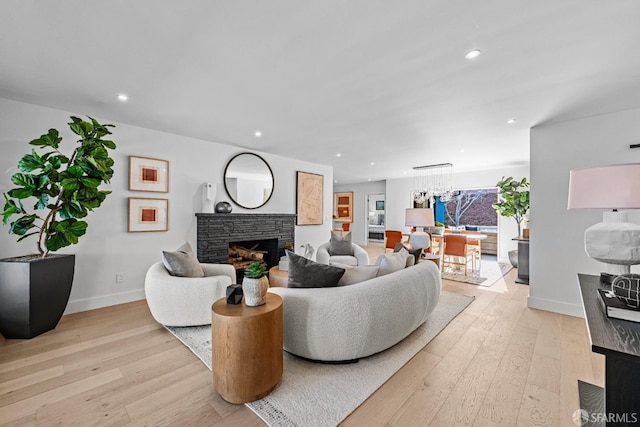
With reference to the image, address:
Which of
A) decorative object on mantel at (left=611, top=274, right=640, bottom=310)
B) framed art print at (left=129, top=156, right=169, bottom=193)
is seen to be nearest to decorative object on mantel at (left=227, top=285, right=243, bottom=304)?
decorative object on mantel at (left=611, top=274, right=640, bottom=310)

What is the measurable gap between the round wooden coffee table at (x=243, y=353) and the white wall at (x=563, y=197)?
355cm

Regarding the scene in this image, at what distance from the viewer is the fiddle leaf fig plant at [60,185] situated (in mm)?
2512

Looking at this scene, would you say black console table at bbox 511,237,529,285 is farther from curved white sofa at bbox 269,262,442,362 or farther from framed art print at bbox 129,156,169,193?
framed art print at bbox 129,156,169,193

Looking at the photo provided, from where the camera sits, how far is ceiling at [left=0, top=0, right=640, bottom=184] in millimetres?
1564

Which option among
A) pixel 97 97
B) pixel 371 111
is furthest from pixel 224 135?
pixel 371 111

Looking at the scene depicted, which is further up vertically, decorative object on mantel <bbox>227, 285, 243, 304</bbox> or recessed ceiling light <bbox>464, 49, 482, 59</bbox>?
recessed ceiling light <bbox>464, 49, 482, 59</bbox>

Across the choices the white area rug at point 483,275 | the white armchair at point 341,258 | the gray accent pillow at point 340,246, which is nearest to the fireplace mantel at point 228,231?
the white armchair at point 341,258

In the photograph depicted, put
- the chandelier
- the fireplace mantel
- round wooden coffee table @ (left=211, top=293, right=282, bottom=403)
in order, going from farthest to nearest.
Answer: the chandelier, the fireplace mantel, round wooden coffee table @ (left=211, top=293, right=282, bottom=403)

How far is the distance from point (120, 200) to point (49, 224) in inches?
35.5

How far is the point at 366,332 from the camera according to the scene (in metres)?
2.01

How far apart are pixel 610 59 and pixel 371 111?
→ 1.92m

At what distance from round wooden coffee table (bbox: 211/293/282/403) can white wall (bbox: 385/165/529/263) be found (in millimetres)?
7170

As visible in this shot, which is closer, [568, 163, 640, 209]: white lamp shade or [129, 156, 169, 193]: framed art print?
[568, 163, 640, 209]: white lamp shade

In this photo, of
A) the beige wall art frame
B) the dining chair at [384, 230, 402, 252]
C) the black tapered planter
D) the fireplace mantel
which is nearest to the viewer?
Answer: the black tapered planter
